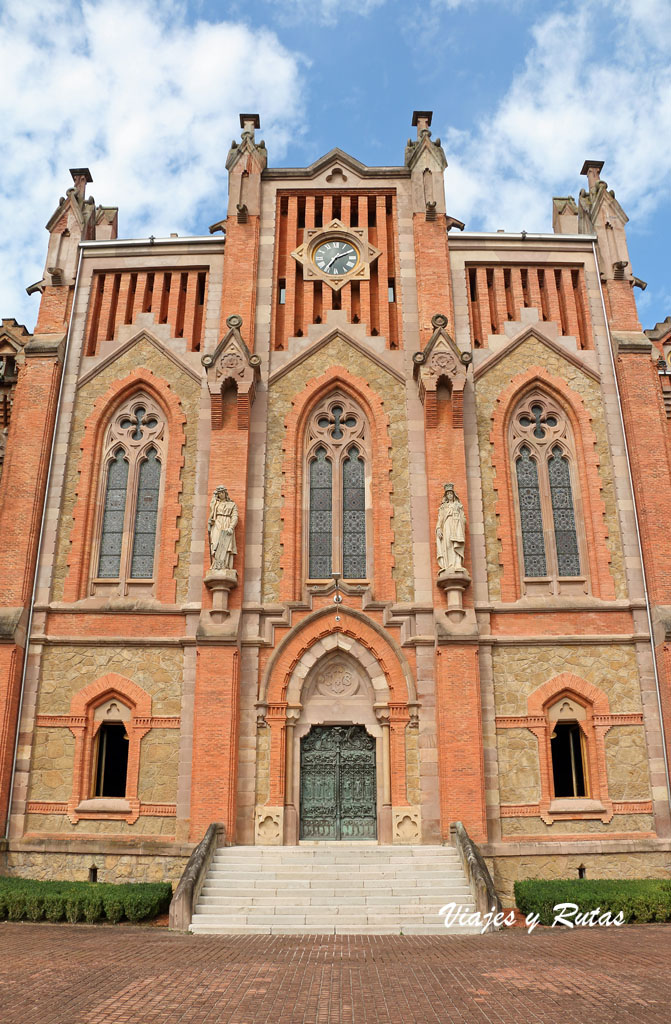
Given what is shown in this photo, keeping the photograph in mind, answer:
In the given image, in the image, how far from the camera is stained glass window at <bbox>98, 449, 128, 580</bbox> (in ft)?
68.6

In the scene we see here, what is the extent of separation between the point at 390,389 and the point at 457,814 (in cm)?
1053

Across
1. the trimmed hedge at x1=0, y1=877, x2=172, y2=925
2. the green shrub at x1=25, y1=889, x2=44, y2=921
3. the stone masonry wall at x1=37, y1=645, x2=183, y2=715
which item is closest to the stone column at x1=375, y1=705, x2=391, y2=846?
the stone masonry wall at x1=37, y1=645, x2=183, y2=715

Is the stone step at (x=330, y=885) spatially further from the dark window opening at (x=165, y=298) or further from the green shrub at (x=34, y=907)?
the dark window opening at (x=165, y=298)

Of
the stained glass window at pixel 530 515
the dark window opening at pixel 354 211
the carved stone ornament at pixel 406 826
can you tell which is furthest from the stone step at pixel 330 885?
the dark window opening at pixel 354 211

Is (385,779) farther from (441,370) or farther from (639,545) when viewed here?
(441,370)

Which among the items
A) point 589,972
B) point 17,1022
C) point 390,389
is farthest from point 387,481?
point 17,1022

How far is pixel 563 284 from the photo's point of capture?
2355 centimetres

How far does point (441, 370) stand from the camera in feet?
68.5

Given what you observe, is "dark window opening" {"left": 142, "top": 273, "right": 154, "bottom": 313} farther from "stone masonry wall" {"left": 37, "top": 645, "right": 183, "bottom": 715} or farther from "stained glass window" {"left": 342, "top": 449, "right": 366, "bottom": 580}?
"stone masonry wall" {"left": 37, "top": 645, "right": 183, "bottom": 715}

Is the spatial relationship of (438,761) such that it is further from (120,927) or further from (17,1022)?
(17,1022)

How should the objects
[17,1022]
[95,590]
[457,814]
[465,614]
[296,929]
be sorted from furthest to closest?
[95,590]
[465,614]
[457,814]
[296,929]
[17,1022]

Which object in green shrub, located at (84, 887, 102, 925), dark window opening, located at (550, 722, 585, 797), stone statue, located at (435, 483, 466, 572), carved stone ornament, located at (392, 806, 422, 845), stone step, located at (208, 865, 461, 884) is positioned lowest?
green shrub, located at (84, 887, 102, 925)

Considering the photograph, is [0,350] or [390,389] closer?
[390,389]

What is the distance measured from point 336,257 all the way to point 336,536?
8342 millimetres
